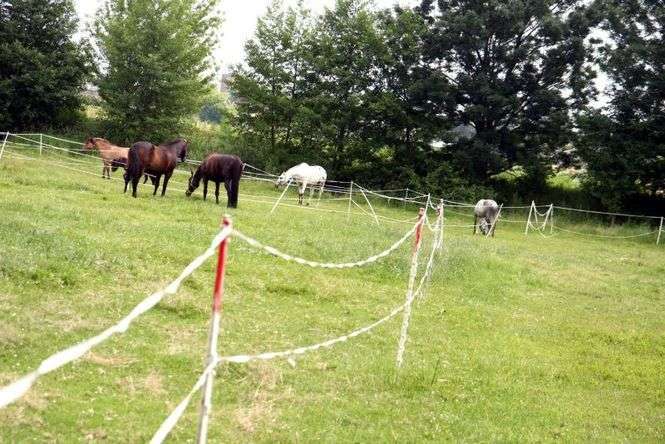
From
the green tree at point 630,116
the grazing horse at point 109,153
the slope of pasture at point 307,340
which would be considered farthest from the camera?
the green tree at point 630,116

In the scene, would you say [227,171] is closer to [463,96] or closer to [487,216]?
[487,216]

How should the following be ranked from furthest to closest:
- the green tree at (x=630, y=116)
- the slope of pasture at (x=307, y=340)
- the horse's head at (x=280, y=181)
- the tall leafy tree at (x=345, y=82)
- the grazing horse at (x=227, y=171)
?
the tall leafy tree at (x=345, y=82) → the green tree at (x=630, y=116) → the horse's head at (x=280, y=181) → the grazing horse at (x=227, y=171) → the slope of pasture at (x=307, y=340)

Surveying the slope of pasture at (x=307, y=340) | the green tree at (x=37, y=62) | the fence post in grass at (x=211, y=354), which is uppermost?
the green tree at (x=37, y=62)

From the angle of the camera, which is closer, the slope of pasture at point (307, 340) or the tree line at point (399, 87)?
the slope of pasture at point (307, 340)

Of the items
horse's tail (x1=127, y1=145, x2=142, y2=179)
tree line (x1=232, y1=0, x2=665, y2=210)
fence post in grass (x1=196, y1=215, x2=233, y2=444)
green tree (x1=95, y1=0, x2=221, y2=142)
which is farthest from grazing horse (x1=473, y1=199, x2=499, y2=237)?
fence post in grass (x1=196, y1=215, x2=233, y2=444)

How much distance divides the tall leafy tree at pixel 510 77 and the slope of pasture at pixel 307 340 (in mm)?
17393

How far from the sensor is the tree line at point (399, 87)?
1145 inches

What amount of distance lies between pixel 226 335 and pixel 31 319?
211cm

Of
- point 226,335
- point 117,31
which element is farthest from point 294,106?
point 226,335

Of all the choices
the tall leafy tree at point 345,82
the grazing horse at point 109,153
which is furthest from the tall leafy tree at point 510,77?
the grazing horse at point 109,153

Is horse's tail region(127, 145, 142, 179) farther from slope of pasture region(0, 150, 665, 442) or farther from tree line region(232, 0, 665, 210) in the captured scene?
tree line region(232, 0, 665, 210)

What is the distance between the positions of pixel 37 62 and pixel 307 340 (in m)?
27.2

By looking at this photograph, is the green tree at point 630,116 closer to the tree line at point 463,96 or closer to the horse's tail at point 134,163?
the tree line at point 463,96

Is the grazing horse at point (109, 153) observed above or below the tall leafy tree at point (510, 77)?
below
